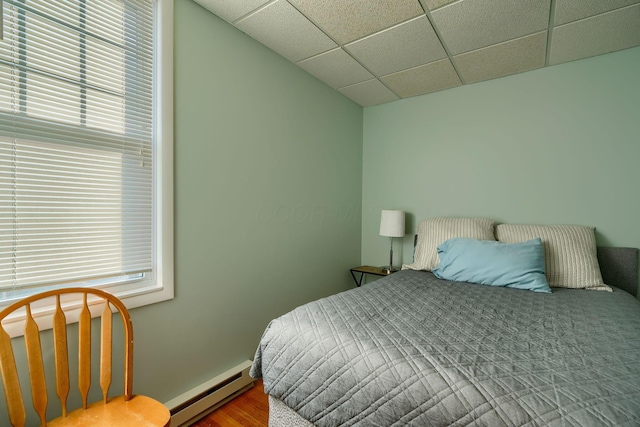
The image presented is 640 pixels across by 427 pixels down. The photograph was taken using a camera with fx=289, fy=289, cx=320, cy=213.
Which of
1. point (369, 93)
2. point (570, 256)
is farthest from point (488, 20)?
point (570, 256)

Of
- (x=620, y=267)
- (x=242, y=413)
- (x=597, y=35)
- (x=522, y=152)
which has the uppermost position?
(x=597, y=35)

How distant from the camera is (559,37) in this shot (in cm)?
196

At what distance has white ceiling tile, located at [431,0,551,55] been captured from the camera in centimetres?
168

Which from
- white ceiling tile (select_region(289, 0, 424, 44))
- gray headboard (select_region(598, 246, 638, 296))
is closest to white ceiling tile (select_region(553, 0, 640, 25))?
white ceiling tile (select_region(289, 0, 424, 44))

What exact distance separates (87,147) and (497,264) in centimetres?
245

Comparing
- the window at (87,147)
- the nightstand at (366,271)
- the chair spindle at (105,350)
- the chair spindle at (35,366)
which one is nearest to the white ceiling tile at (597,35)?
the nightstand at (366,271)

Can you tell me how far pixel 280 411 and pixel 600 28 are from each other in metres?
2.92

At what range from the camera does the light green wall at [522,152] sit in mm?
2121

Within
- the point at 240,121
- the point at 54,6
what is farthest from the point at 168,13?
the point at 240,121

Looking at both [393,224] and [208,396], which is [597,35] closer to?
[393,224]

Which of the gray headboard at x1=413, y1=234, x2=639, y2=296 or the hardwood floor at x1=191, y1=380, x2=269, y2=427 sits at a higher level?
the gray headboard at x1=413, y1=234, x2=639, y2=296

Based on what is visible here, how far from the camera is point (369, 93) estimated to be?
116 inches

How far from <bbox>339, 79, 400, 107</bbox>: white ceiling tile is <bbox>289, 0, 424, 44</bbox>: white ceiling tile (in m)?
0.79

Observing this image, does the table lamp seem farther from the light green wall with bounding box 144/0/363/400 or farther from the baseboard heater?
the baseboard heater
